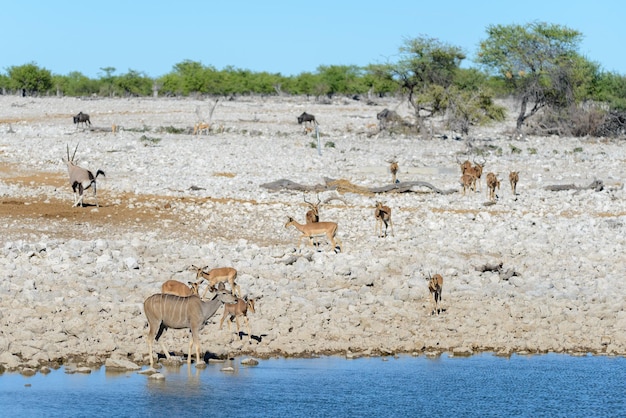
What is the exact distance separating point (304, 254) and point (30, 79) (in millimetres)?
68880

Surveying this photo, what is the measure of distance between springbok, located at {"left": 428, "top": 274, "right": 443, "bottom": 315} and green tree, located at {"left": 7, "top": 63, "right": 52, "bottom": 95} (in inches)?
2819

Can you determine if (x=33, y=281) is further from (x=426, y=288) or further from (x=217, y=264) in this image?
(x=426, y=288)

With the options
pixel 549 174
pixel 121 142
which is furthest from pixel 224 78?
pixel 549 174

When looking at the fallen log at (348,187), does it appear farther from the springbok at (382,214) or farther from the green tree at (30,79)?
the green tree at (30,79)

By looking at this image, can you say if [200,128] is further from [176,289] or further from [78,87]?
[78,87]

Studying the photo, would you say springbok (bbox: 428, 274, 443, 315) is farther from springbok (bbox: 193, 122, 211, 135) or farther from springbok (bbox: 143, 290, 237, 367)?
springbok (bbox: 193, 122, 211, 135)

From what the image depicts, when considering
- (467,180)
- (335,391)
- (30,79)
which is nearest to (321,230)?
(335,391)

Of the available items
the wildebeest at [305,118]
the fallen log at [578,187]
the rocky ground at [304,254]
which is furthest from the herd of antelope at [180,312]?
the wildebeest at [305,118]

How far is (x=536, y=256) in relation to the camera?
17.2 metres

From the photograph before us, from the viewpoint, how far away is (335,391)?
1106 centimetres

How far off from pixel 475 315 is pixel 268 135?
87.3 feet

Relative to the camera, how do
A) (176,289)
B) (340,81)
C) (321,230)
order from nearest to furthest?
1. (176,289)
2. (321,230)
3. (340,81)

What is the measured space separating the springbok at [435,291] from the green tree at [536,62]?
107 ft

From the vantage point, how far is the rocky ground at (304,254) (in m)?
13.1
